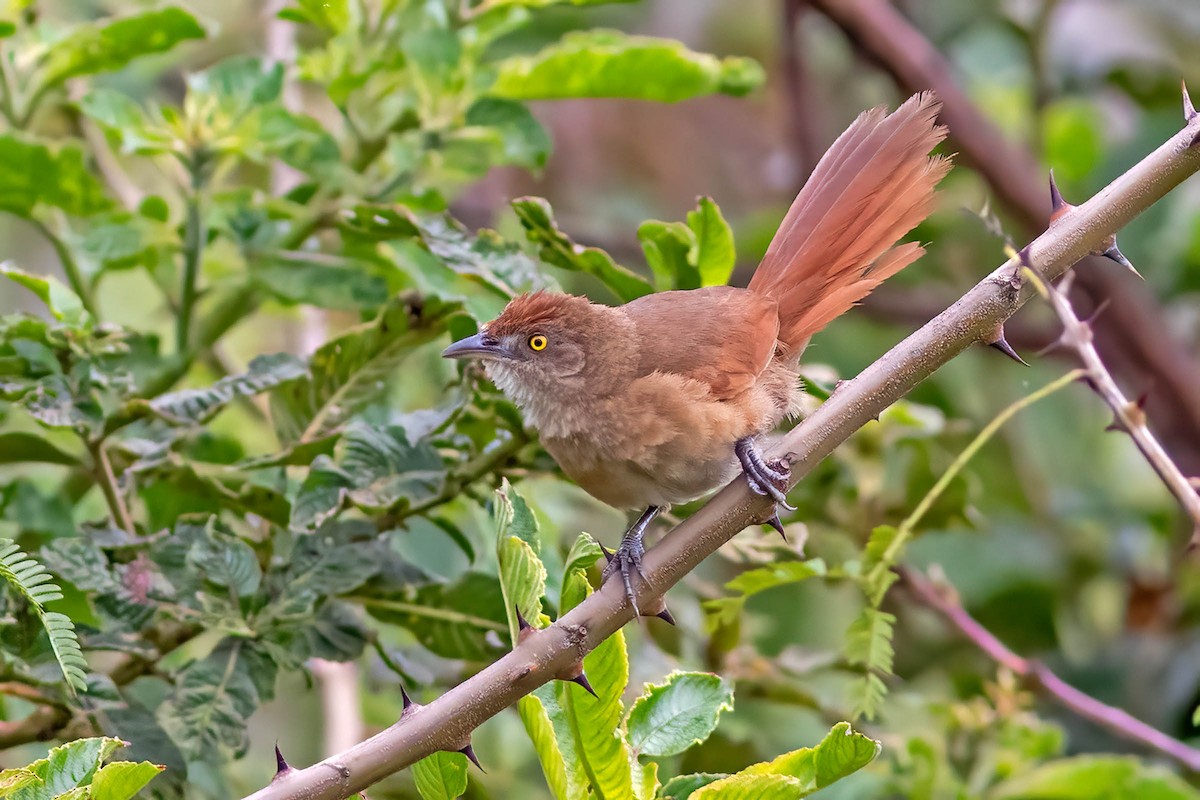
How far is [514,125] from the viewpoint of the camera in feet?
8.29

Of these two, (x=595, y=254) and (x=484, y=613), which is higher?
(x=595, y=254)

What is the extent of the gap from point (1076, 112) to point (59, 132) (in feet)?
11.4

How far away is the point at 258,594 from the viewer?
2035mm

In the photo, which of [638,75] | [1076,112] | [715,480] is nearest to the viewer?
[715,480]

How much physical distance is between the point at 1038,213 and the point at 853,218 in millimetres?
1685

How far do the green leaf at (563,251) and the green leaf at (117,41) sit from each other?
31.9 inches

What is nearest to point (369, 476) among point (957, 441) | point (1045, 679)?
point (1045, 679)

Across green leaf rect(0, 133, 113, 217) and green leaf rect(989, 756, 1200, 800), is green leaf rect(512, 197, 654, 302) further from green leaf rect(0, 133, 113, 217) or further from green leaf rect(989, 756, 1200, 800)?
green leaf rect(989, 756, 1200, 800)

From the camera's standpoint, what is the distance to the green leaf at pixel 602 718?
152 centimetres

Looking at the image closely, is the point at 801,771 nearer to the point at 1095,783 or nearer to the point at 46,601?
the point at 46,601

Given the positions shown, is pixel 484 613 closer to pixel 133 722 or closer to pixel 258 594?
pixel 258 594

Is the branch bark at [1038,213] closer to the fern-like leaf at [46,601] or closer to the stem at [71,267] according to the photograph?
the stem at [71,267]

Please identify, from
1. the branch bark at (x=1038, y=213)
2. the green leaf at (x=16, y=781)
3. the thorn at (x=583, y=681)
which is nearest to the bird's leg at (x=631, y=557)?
the thorn at (x=583, y=681)

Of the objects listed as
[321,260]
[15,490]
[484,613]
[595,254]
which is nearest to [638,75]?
[595,254]
